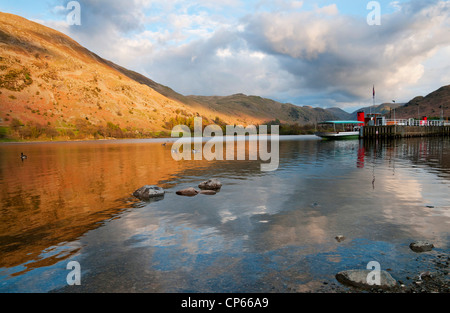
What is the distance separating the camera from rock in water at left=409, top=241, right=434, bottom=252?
29.1 ft

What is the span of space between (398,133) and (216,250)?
11062 cm

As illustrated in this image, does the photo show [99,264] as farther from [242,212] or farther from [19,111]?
[19,111]

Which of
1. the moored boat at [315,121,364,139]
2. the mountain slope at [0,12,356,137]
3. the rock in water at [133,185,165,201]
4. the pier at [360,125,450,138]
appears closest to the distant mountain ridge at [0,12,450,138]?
the mountain slope at [0,12,356,137]

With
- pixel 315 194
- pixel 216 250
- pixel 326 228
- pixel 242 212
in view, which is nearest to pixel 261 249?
pixel 216 250

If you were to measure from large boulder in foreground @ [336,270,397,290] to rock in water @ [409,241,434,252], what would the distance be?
2665 mm

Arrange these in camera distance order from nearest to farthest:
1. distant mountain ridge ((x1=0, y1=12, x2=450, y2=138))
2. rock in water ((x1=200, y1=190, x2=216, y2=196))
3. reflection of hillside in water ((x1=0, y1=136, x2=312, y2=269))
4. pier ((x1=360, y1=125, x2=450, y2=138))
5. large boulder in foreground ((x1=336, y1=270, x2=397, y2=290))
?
large boulder in foreground ((x1=336, y1=270, x2=397, y2=290)), reflection of hillside in water ((x1=0, y1=136, x2=312, y2=269)), rock in water ((x1=200, y1=190, x2=216, y2=196)), pier ((x1=360, y1=125, x2=450, y2=138)), distant mountain ridge ((x1=0, y1=12, x2=450, y2=138))

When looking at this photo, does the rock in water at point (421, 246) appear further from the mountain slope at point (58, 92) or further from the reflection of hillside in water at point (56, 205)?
the mountain slope at point (58, 92)

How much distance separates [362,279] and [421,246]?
3.55m

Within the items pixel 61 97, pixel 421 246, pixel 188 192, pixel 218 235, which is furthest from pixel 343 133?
pixel 61 97

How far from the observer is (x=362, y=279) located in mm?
6930

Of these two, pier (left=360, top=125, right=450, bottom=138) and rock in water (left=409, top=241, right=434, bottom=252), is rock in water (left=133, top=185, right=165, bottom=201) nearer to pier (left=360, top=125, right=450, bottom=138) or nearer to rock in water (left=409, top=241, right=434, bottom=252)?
rock in water (left=409, top=241, right=434, bottom=252)

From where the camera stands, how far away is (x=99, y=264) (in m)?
8.30

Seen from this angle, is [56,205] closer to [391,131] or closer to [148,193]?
[148,193]

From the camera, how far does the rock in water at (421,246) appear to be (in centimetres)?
887
